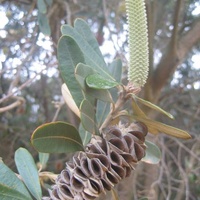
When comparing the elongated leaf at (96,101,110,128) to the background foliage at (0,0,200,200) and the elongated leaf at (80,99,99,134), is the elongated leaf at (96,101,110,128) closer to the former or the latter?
the elongated leaf at (80,99,99,134)

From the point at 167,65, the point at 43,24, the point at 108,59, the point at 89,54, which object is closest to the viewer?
the point at 89,54

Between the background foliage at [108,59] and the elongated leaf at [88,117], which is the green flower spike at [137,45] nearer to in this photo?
the elongated leaf at [88,117]

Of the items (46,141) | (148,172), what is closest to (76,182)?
(46,141)

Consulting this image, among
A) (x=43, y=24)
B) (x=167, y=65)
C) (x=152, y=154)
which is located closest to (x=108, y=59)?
(x=167, y=65)

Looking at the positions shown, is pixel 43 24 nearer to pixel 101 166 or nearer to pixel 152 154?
pixel 152 154

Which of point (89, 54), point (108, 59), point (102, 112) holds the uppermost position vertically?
point (89, 54)

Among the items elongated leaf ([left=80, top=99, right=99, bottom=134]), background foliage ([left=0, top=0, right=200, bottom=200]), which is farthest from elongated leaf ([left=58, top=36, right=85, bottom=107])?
background foliage ([left=0, top=0, right=200, bottom=200])
